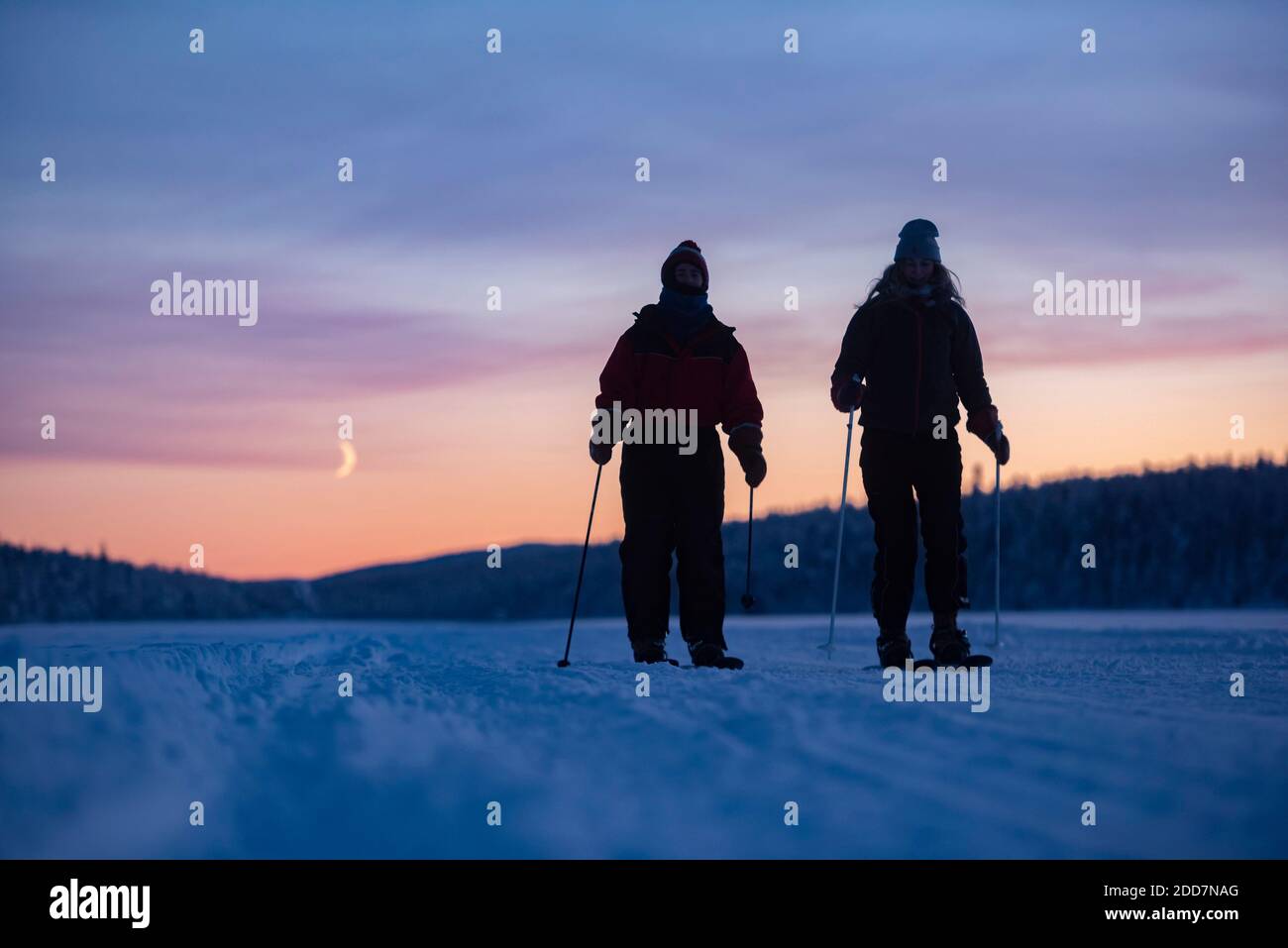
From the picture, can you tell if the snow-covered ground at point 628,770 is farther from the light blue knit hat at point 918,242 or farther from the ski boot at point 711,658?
the light blue knit hat at point 918,242

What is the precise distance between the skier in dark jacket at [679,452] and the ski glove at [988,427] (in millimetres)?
1192

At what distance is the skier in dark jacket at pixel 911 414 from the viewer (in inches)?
260

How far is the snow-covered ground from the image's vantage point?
3.16 m

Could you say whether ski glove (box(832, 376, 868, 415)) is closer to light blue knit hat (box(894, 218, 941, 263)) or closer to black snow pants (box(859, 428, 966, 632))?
black snow pants (box(859, 428, 966, 632))

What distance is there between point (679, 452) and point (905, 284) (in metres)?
1.56

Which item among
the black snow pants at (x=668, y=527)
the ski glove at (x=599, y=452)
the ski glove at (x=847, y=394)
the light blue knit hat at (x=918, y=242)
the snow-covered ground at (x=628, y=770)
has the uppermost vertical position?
the light blue knit hat at (x=918, y=242)

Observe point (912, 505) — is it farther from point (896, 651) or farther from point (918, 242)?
point (918, 242)

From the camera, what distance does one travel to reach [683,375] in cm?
700

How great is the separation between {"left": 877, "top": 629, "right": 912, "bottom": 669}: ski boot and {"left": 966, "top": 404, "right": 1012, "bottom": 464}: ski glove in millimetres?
1316

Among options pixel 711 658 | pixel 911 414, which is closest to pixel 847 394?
pixel 911 414

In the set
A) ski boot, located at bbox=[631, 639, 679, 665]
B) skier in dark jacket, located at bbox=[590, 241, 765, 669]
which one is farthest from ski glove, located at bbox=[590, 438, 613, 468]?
ski boot, located at bbox=[631, 639, 679, 665]

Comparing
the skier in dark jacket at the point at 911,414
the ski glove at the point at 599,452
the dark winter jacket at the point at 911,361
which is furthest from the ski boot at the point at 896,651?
the ski glove at the point at 599,452

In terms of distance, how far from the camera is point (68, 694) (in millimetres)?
4500
